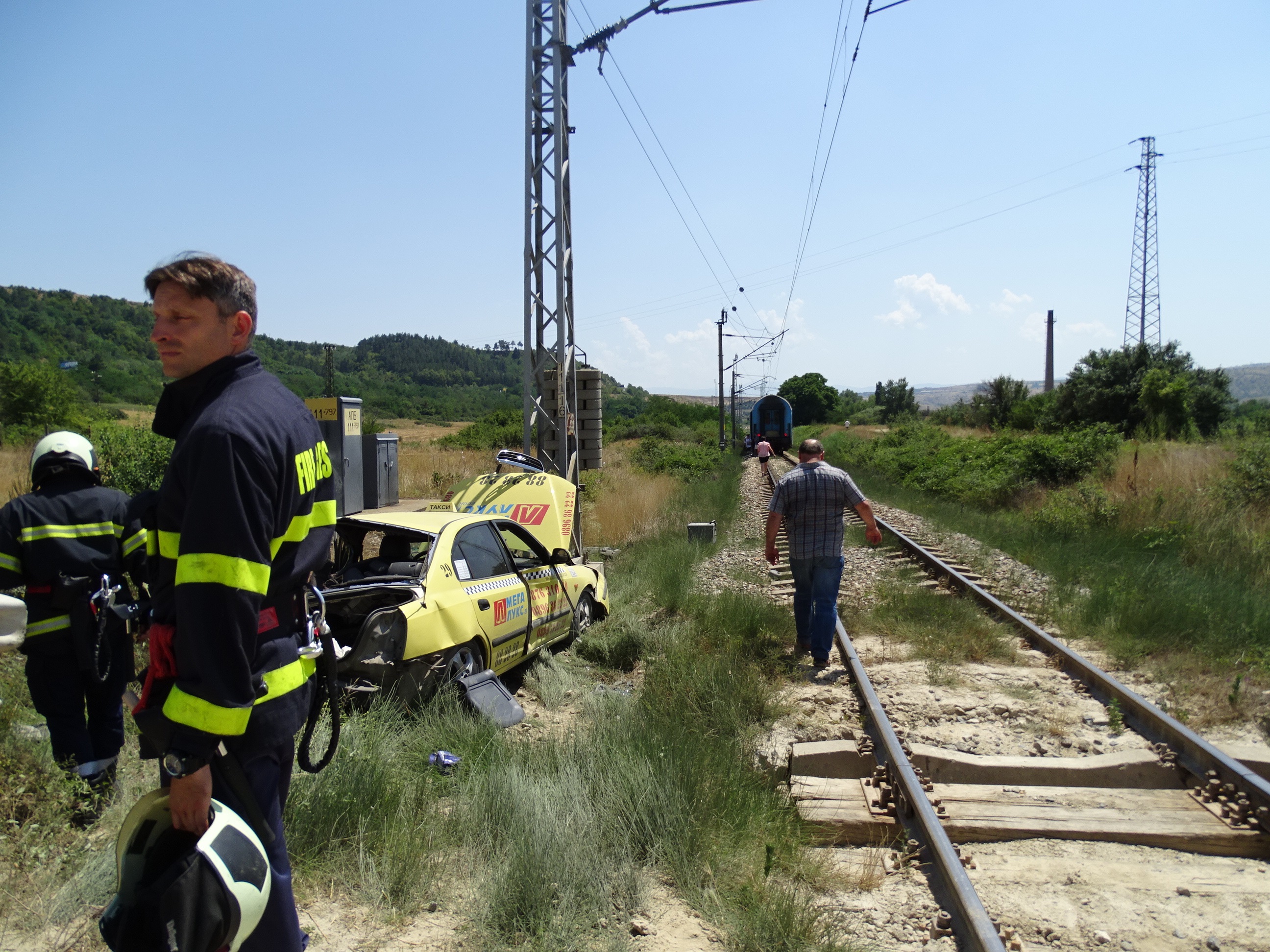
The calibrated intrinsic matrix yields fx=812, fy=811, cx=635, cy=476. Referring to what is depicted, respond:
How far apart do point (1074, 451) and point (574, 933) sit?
17165mm

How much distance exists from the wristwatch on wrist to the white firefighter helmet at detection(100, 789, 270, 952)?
0.17m

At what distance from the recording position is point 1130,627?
7.31 meters

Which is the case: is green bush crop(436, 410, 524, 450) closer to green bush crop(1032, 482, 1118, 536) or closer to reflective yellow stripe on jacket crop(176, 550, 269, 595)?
green bush crop(1032, 482, 1118, 536)

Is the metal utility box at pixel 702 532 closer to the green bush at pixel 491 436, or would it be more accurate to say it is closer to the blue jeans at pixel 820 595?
the blue jeans at pixel 820 595

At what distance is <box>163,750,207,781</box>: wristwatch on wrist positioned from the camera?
6.13 feet

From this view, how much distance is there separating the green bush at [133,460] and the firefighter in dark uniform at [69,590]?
702 cm

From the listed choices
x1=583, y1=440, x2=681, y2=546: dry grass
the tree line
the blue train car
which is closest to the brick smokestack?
the tree line

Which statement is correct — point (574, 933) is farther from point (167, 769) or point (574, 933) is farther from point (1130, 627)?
→ point (1130, 627)

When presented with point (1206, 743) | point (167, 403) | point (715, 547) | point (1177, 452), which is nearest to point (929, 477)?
point (1177, 452)

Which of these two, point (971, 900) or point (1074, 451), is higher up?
point (1074, 451)

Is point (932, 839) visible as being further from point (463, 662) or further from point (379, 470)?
point (379, 470)

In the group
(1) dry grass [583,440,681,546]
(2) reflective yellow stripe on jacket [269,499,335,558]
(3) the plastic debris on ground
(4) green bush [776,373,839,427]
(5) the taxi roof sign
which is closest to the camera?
(2) reflective yellow stripe on jacket [269,499,335,558]

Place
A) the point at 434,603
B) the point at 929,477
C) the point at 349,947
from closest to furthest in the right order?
the point at 349,947, the point at 434,603, the point at 929,477

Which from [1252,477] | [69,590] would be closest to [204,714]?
[69,590]
